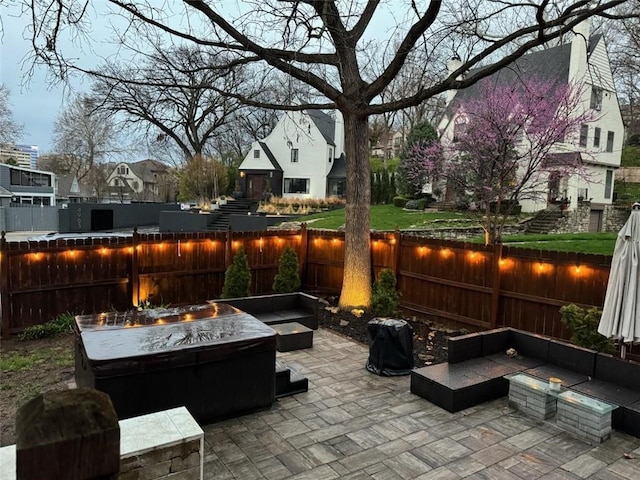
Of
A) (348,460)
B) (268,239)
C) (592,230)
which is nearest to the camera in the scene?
(348,460)

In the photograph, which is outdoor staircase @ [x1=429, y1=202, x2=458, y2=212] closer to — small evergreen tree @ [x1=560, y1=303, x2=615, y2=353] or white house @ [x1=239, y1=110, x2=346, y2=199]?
white house @ [x1=239, y1=110, x2=346, y2=199]

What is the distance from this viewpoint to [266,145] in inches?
1259

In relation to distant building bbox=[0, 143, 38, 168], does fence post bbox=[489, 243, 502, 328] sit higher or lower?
lower

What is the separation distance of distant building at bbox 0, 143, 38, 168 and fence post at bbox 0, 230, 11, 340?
35457mm

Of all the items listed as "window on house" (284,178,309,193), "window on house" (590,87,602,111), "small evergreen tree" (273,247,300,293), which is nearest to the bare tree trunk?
"small evergreen tree" (273,247,300,293)

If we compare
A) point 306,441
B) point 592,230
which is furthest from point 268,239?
point 592,230

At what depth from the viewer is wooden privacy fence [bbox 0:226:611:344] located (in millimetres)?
6688

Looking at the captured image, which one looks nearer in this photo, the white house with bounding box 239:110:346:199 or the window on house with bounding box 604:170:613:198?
the window on house with bounding box 604:170:613:198

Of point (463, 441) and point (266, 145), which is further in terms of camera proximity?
point (266, 145)

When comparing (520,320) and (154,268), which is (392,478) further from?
(154,268)

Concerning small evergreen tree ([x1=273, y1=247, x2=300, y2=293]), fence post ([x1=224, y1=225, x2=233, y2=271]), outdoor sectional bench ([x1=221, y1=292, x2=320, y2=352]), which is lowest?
outdoor sectional bench ([x1=221, y1=292, x2=320, y2=352])

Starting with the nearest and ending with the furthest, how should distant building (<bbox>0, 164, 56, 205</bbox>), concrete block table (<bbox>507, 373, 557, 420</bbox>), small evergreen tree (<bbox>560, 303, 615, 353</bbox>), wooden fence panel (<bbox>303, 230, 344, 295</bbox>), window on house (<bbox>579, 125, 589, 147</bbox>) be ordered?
concrete block table (<bbox>507, 373, 557, 420</bbox>)
small evergreen tree (<bbox>560, 303, 615, 353</bbox>)
wooden fence panel (<bbox>303, 230, 344, 295</bbox>)
window on house (<bbox>579, 125, 589, 147</bbox>)
distant building (<bbox>0, 164, 56, 205</bbox>)

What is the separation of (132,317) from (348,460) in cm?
291

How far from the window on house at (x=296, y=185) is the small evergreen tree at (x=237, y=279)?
23.0 metres
